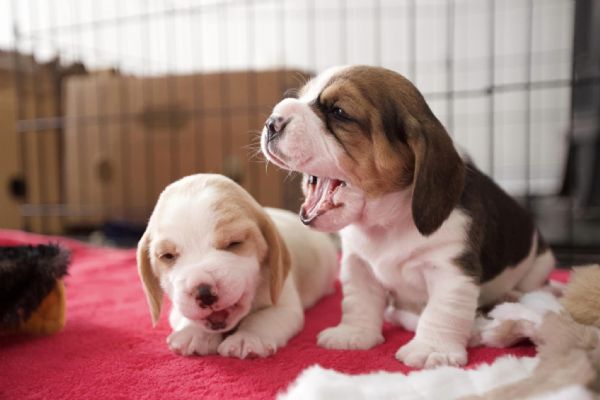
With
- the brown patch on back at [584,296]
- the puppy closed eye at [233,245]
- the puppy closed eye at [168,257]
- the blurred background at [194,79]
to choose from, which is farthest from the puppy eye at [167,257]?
the blurred background at [194,79]

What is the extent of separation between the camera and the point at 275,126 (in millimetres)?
1521

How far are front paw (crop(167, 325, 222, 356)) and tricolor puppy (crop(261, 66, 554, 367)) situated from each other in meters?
0.32

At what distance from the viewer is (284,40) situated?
520cm

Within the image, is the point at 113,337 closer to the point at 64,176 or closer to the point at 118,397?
the point at 118,397

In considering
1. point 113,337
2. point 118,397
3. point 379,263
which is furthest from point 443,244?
point 113,337

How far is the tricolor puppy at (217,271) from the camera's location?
58.2 inches

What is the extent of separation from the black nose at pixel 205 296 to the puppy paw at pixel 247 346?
194mm

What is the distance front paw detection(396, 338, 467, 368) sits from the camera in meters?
1.42

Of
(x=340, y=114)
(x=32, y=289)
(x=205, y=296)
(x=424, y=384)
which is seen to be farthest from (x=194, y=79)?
(x=424, y=384)

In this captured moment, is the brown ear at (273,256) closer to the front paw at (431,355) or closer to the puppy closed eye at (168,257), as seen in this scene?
the puppy closed eye at (168,257)

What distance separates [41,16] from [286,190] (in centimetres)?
266

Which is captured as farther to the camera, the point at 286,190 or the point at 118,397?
Answer: the point at 286,190

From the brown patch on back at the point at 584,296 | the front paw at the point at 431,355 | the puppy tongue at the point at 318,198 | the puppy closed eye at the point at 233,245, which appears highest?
the puppy tongue at the point at 318,198

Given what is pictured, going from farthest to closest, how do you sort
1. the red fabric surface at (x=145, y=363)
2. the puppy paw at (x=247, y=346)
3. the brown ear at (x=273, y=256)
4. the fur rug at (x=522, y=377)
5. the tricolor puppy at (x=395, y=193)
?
the brown ear at (x=273, y=256)
the puppy paw at (x=247, y=346)
the tricolor puppy at (x=395, y=193)
the red fabric surface at (x=145, y=363)
the fur rug at (x=522, y=377)
